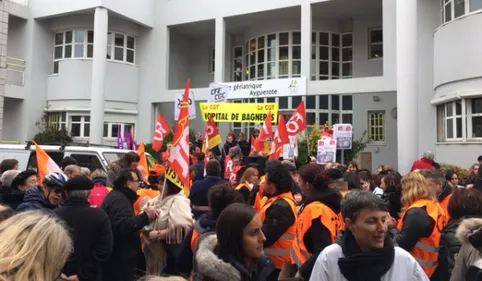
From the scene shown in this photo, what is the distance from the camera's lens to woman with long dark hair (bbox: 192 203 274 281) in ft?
8.89

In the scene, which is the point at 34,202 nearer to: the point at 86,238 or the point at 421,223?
the point at 86,238

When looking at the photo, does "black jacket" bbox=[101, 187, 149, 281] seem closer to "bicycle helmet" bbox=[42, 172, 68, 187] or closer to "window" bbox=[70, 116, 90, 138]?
"bicycle helmet" bbox=[42, 172, 68, 187]

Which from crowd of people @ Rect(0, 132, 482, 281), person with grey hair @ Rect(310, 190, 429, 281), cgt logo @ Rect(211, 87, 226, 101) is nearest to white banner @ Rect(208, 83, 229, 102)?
cgt logo @ Rect(211, 87, 226, 101)

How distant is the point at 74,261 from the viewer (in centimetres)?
402

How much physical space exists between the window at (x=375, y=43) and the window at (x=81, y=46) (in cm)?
1240

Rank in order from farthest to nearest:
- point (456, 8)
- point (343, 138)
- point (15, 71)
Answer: point (15, 71) < point (456, 8) < point (343, 138)

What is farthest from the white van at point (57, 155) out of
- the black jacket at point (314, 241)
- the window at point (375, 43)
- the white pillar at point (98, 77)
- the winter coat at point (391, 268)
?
the window at point (375, 43)

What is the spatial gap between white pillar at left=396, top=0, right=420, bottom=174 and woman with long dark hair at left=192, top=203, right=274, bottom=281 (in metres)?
14.6

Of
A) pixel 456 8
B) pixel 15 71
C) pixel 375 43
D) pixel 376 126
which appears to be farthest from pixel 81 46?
pixel 456 8

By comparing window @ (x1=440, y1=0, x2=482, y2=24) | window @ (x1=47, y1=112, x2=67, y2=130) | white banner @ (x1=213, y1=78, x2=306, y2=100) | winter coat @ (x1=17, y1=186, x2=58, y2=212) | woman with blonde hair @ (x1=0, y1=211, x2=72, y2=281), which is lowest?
winter coat @ (x1=17, y1=186, x2=58, y2=212)

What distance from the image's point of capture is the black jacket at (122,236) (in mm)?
4656

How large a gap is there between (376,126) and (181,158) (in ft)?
58.0

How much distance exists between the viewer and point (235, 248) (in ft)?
9.25

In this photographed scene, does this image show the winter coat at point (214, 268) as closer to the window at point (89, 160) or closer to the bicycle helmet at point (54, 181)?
the bicycle helmet at point (54, 181)
